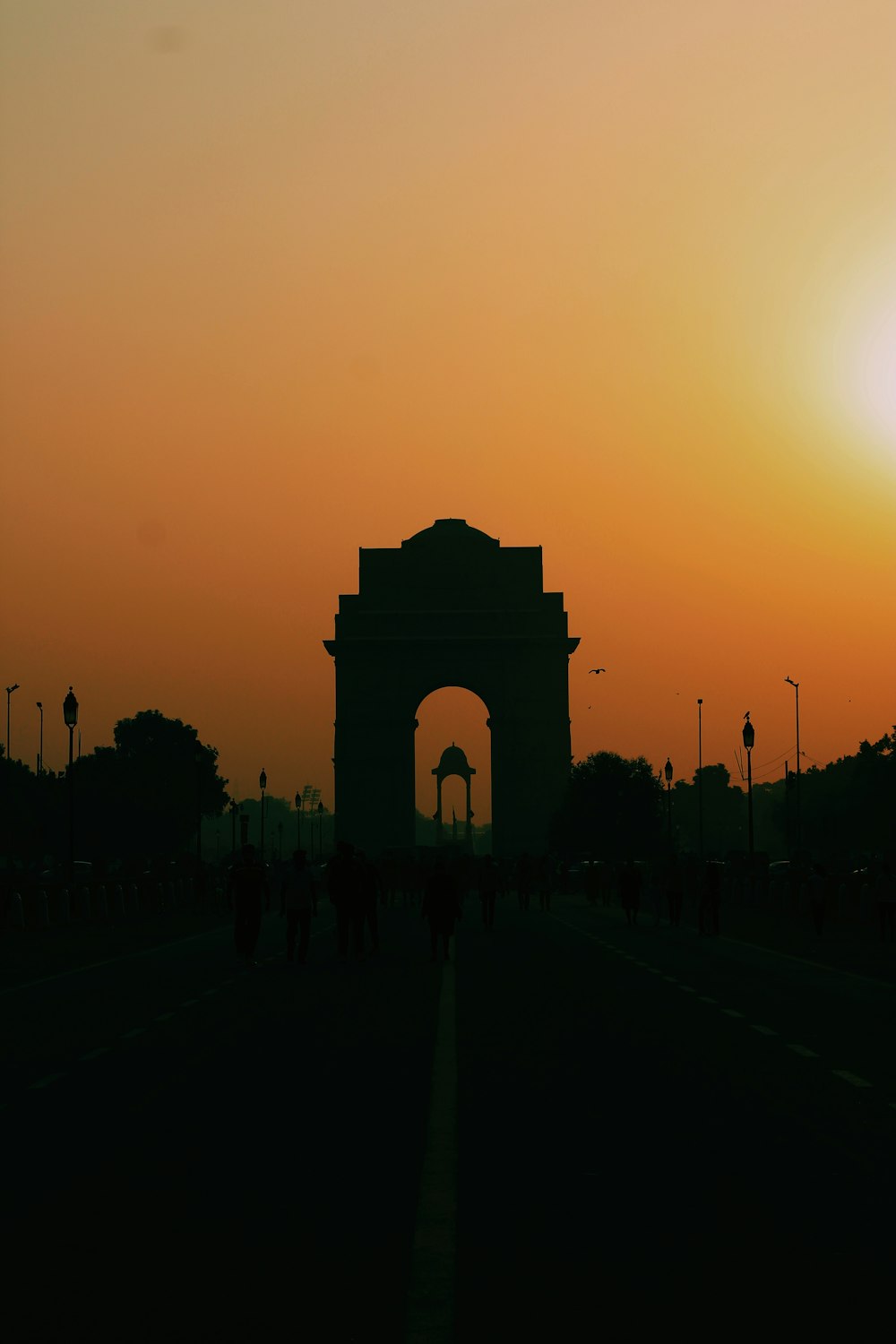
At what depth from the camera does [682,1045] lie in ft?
55.0

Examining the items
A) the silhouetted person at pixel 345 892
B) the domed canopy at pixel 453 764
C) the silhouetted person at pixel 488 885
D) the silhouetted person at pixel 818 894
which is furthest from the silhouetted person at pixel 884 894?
the domed canopy at pixel 453 764

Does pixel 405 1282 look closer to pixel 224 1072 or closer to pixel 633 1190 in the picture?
pixel 633 1190

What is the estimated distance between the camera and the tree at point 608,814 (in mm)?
111750

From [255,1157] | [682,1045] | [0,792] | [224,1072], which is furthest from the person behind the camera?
[0,792]

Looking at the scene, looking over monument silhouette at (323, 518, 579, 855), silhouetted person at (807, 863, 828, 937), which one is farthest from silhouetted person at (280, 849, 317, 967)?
monument silhouette at (323, 518, 579, 855)

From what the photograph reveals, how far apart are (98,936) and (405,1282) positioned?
121 feet

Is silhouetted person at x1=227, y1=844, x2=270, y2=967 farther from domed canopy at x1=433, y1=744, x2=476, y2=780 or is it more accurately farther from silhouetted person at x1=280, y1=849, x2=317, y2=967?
domed canopy at x1=433, y1=744, x2=476, y2=780

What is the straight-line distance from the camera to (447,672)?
119 meters

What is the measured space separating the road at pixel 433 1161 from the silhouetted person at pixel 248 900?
304 inches

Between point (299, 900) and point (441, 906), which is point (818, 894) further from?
point (299, 900)

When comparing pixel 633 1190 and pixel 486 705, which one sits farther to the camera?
pixel 486 705

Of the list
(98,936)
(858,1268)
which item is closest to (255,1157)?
(858,1268)

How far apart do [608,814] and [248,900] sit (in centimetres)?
8314

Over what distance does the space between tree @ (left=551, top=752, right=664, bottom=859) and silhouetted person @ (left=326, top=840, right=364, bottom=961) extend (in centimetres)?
7768
